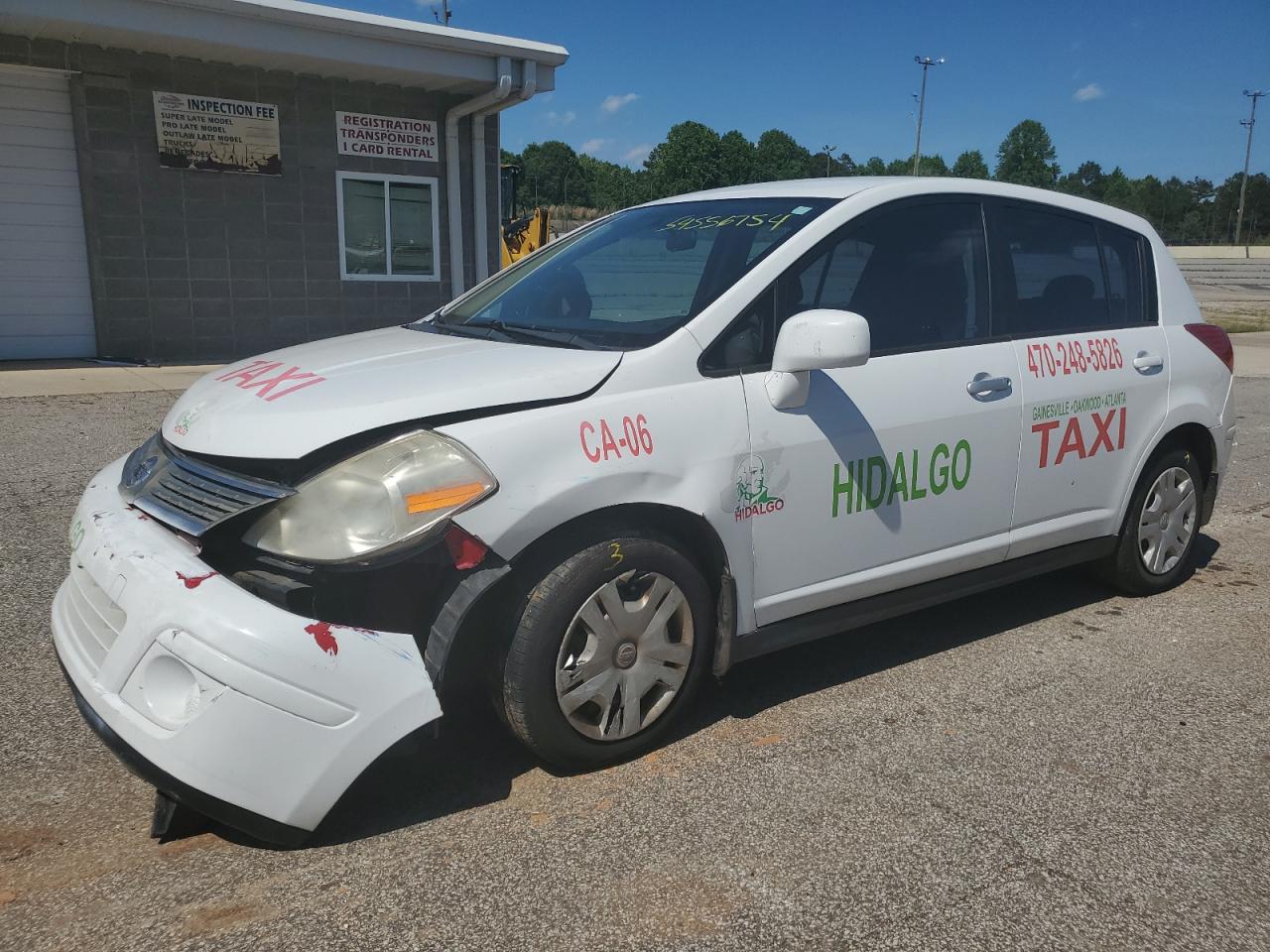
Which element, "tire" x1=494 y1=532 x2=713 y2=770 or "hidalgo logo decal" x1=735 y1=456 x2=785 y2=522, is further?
"hidalgo logo decal" x1=735 y1=456 x2=785 y2=522

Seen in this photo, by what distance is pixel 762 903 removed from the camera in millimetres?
2424

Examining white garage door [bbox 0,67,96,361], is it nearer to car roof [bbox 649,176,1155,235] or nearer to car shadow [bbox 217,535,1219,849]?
car roof [bbox 649,176,1155,235]

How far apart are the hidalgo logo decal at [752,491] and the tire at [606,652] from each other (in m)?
0.24

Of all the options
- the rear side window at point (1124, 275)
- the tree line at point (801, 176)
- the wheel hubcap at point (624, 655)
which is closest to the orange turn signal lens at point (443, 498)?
the wheel hubcap at point (624, 655)

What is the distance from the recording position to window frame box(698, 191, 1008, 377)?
313 centimetres

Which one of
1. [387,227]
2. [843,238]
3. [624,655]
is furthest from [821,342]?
[387,227]

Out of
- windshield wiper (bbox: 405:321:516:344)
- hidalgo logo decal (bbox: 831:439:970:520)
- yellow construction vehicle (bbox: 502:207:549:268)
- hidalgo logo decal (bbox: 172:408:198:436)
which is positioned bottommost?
hidalgo logo decal (bbox: 831:439:970:520)

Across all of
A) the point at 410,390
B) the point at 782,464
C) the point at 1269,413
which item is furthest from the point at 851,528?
the point at 1269,413

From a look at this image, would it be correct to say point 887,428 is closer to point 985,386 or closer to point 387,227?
point 985,386

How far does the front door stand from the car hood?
662 mm

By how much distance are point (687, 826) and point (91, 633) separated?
64.6 inches

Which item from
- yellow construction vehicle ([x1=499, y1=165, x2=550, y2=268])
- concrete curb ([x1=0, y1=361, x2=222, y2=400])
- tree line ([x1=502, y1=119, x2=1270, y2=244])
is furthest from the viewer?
tree line ([x1=502, y1=119, x2=1270, y2=244])

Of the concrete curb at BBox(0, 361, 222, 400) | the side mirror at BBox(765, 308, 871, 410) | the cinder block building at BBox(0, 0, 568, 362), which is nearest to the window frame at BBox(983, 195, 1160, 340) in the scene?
the side mirror at BBox(765, 308, 871, 410)

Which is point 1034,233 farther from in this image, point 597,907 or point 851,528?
point 597,907
